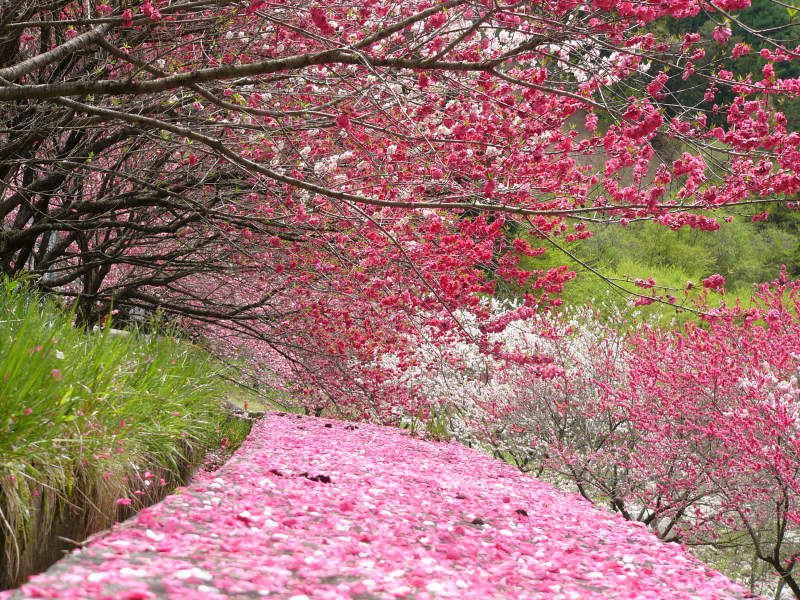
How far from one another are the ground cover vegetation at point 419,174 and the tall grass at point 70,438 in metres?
0.74

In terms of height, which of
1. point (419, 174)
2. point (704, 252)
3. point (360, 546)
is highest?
point (704, 252)

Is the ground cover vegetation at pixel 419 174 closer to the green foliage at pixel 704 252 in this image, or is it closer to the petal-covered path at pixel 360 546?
the petal-covered path at pixel 360 546

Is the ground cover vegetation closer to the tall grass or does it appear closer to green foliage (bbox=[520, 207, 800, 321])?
the tall grass

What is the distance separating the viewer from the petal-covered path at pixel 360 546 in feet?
7.57

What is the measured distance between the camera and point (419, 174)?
20.7 ft

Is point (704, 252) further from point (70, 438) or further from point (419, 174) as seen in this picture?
point (70, 438)

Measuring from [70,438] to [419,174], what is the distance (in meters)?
3.86

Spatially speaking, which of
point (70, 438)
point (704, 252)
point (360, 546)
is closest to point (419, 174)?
point (70, 438)

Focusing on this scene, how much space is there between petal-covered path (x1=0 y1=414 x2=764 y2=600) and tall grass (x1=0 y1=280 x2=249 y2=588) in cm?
45

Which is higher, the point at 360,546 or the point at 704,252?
the point at 704,252

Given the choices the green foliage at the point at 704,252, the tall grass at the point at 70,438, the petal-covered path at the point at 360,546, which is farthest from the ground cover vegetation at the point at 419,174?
the green foliage at the point at 704,252

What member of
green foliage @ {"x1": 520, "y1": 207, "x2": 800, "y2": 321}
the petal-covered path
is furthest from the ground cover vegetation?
green foliage @ {"x1": 520, "y1": 207, "x2": 800, "y2": 321}

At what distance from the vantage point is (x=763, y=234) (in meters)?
35.6

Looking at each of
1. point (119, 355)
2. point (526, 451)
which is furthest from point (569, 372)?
point (119, 355)
